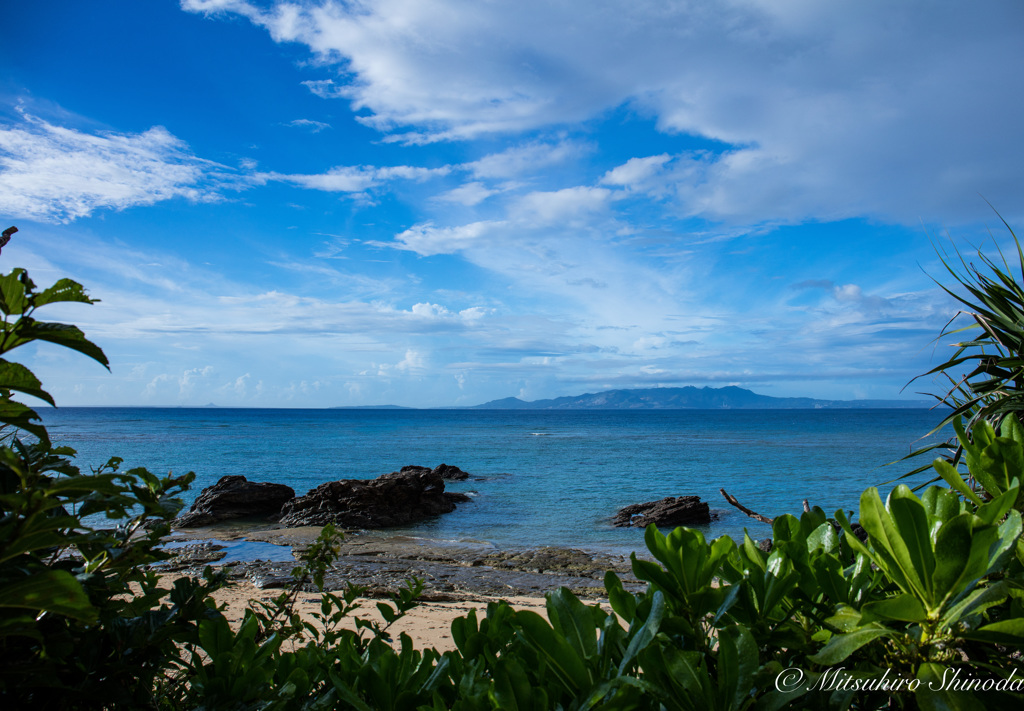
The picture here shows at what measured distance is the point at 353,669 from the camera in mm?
965

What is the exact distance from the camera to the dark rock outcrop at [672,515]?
50.4 ft

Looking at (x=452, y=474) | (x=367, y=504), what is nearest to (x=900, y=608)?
(x=367, y=504)

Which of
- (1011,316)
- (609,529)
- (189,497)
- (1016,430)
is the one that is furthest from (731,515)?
(189,497)

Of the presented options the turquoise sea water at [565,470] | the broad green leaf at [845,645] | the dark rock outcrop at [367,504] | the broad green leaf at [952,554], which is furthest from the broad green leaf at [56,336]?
the dark rock outcrop at [367,504]

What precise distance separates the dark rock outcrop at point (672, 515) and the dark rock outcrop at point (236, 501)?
1016cm

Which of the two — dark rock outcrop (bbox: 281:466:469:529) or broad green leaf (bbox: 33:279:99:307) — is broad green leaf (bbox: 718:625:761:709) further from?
dark rock outcrop (bbox: 281:466:469:529)

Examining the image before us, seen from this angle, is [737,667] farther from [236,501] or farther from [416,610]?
[236,501]

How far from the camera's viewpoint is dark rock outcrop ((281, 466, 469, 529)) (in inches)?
598

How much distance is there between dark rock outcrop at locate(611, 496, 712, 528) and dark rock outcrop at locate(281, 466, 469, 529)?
5.76 m

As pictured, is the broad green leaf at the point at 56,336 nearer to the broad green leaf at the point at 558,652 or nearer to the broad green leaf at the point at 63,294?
the broad green leaf at the point at 63,294

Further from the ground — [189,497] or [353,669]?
[353,669]

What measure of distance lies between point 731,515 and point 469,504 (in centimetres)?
875

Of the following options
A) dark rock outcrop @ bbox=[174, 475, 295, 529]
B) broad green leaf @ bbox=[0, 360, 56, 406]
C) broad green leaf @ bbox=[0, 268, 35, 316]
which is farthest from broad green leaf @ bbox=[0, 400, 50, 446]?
dark rock outcrop @ bbox=[174, 475, 295, 529]

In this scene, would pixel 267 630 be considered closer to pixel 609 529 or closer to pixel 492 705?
pixel 492 705
